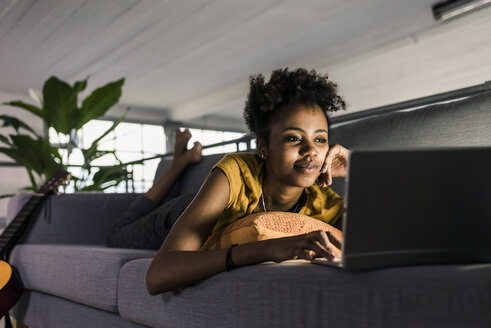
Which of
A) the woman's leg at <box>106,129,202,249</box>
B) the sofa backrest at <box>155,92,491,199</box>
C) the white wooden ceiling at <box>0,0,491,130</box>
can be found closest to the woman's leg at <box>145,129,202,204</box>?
the woman's leg at <box>106,129,202,249</box>

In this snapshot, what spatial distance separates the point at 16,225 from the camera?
2182 mm

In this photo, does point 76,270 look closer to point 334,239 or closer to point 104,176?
point 334,239

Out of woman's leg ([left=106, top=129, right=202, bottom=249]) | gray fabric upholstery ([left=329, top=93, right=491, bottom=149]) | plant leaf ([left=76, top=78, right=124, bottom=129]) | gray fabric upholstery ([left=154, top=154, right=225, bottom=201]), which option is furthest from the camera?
plant leaf ([left=76, top=78, right=124, bottom=129])

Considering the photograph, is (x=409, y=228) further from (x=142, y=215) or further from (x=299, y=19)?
(x=299, y=19)

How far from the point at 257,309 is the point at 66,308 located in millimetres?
1134

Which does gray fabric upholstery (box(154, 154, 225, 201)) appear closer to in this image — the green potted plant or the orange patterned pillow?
the orange patterned pillow

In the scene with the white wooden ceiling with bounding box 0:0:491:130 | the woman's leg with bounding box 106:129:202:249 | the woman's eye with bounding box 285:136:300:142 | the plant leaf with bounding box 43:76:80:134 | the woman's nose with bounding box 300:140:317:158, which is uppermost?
the white wooden ceiling with bounding box 0:0:491:130

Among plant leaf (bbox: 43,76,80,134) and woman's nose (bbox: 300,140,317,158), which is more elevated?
plant leaf (bbox: 43,76,80,134)

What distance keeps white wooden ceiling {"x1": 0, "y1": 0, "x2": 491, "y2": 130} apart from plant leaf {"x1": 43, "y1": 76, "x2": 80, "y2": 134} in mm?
1920

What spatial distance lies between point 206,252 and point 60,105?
2628 mm

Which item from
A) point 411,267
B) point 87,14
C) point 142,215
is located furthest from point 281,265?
point 87,14

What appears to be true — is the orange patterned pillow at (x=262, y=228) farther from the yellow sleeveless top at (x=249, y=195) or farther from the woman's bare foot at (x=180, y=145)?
the woman's bare foot at (x=180, y=145)

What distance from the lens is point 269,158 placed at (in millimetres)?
1129

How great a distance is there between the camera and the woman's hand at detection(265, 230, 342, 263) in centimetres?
75
